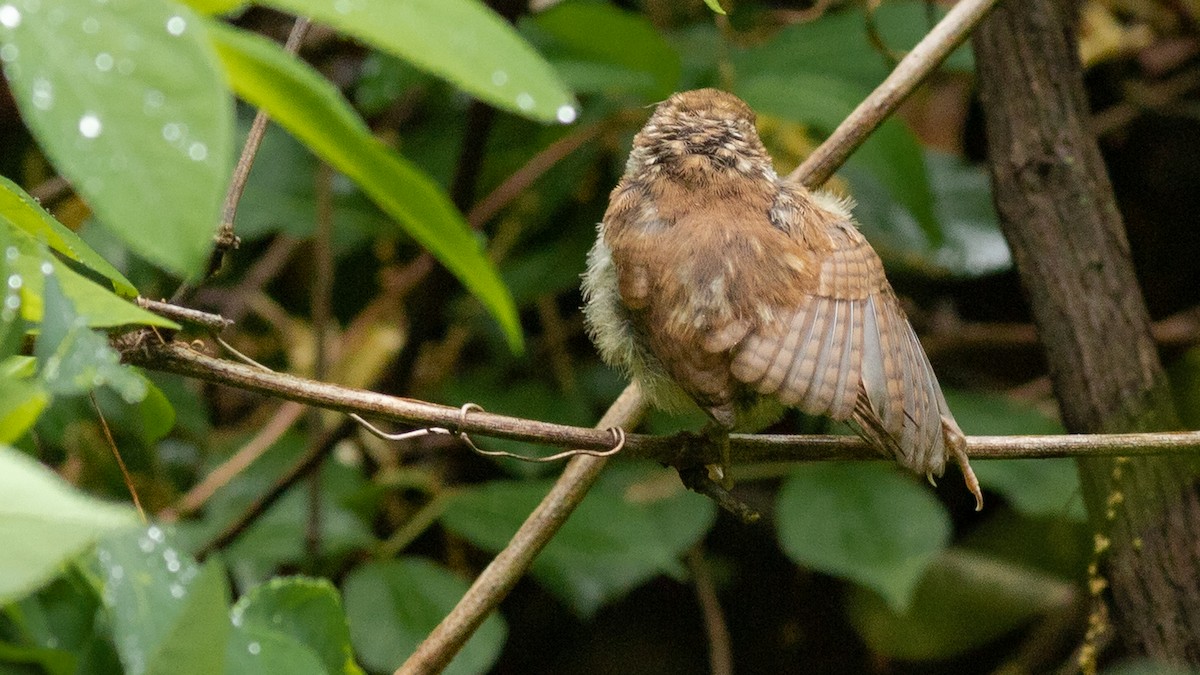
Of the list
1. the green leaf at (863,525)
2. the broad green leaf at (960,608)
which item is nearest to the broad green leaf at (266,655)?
the green leaf at (863,525)

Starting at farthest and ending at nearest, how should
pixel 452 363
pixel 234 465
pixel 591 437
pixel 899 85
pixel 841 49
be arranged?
pixel 452 363 < pixel 234 465 < pixel 841 49 < pixel 899 85 < pixel 591 437

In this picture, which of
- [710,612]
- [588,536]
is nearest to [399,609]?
[588,536]

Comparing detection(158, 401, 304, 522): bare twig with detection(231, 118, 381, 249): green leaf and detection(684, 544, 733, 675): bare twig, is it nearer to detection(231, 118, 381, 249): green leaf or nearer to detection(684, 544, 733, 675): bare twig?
detection(231, 118, 381, 249): green leaf

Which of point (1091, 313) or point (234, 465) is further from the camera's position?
point (234, 465)

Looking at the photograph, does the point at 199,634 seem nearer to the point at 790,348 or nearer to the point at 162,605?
the point at 162,605

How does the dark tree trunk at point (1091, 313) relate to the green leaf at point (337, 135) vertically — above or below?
below

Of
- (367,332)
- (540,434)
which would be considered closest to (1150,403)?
(540,434)

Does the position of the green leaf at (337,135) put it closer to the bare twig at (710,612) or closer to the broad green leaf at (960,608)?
the bare twig at (710,612)
